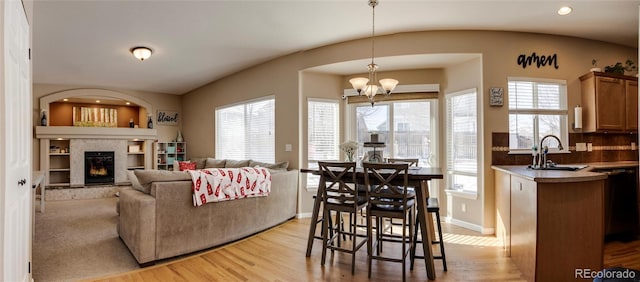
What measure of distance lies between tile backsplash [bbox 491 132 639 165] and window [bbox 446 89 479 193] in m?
0.26

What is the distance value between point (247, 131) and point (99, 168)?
3.94 meters

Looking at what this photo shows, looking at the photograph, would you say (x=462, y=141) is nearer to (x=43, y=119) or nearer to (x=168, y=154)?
(x=168, y=154)

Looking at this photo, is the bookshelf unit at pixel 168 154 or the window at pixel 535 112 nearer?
the window at pixel 535 112

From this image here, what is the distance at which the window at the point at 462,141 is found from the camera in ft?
13.8

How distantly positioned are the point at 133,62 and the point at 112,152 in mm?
2959

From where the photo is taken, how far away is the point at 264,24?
388 centimetres

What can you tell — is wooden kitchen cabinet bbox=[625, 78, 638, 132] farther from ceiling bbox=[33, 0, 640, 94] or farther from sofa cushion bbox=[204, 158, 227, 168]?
sofa cushion bbox=[204, 158, 227, 168]

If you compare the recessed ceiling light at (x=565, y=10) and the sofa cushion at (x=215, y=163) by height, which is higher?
the recessed ceiling light at (x=565, y=10)

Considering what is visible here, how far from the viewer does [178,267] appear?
2982 mm

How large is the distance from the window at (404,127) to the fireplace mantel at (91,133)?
5502mm

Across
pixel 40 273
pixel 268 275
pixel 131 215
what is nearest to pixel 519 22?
pixel 268 275

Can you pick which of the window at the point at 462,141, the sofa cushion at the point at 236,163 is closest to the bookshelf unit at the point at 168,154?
the sofa cushion at the point at 236,163

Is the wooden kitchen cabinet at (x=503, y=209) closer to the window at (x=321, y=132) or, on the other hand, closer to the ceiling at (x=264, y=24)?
the ceiling at (x=264, y=24)

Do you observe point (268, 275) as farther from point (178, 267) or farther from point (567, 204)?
point (567, 204)
